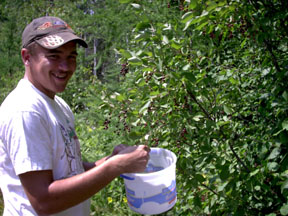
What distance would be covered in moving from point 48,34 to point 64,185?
685mm

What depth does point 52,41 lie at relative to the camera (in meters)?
1.29

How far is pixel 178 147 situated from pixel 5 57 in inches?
334

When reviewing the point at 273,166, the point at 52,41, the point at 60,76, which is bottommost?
the point at 273,166

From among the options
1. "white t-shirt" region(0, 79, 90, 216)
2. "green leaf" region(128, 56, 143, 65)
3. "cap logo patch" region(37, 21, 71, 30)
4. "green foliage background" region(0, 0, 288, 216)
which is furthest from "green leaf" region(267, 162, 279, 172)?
"cap logo patch" region(37, 21, 71, 30)

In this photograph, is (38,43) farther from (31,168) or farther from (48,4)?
(48,4)

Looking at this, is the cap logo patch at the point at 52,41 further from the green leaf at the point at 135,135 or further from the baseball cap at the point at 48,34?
the green leaf at the point at 135,135

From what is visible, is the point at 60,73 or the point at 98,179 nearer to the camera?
the point at 98,179

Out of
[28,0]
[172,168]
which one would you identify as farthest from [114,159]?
[28,0]

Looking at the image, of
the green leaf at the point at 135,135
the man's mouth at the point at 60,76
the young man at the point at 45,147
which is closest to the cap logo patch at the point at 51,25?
the young man at the point at 45,147

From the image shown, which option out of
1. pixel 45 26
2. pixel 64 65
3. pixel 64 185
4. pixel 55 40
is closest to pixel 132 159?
pixel 64 185

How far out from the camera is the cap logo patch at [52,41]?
127 centimetres

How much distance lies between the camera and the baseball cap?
1.28 m

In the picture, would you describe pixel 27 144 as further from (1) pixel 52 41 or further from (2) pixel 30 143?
(1) pixel 52 41

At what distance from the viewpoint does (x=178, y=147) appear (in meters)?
1.51
